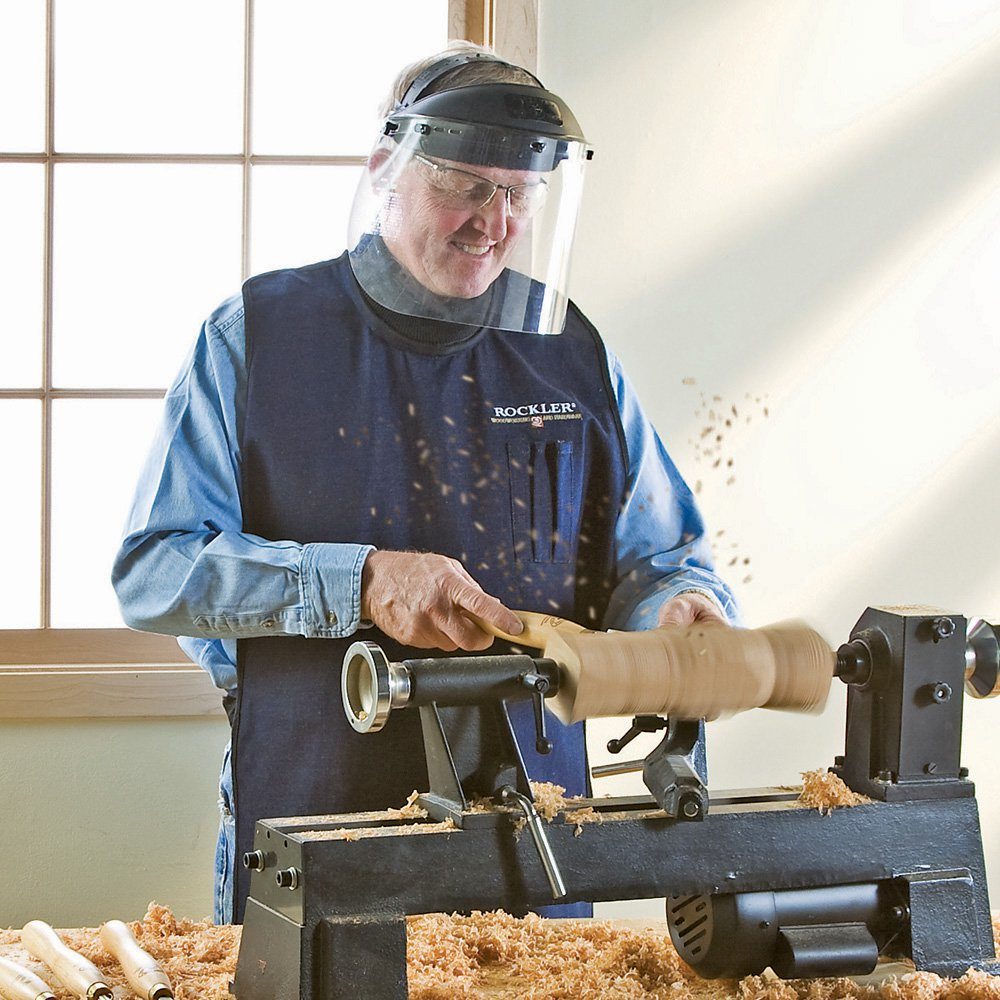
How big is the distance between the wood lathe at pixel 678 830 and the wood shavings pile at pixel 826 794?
0.05ft

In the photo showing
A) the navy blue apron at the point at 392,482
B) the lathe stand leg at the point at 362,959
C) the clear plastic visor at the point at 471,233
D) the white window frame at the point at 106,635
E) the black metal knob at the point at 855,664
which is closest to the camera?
the lathe stand leg at the point at 362,959

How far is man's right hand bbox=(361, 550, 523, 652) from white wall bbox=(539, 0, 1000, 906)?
3.53ft

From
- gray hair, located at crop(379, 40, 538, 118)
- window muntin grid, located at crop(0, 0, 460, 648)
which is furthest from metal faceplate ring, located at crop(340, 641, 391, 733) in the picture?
window muntin grid, located at crop(0, 0, 460, 648)

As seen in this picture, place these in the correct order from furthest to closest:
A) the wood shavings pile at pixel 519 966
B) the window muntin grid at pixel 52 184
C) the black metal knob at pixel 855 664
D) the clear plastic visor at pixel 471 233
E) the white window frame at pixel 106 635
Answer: the window muntin grid at pixel 52 184 < the white window frame at pixel 106 635 < the clear plastic visor at pixel 471 233 < the black metal knob at pixel 855 664 < the wood shavings pile at pixel 519 966

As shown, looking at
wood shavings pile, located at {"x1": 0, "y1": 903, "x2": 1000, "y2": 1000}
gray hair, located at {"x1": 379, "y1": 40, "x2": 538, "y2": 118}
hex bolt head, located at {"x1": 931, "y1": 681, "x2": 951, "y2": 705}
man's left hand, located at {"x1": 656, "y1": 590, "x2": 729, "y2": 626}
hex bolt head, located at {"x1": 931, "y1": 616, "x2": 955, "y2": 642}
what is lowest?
wood shavings pile, located at {"x1": 0, "y1": 903, "x2": 1000, "y2": 1000}

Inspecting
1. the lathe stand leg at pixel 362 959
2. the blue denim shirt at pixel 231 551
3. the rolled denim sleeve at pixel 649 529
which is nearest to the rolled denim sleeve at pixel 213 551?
the blue denim shirt at pixel 231 551

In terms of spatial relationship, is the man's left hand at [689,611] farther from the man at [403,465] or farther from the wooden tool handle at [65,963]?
the wooden tool handle at [65,963]

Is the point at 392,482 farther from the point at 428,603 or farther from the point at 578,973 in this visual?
the point at 578,973

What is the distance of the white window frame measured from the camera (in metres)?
2.60

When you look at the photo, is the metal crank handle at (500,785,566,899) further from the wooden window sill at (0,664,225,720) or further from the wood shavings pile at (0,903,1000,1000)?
the wooden window sill at (0,664,225,720)

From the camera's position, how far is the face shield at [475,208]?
1.62 m

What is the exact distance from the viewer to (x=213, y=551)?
5.82ft

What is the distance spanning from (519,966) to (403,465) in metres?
0.82

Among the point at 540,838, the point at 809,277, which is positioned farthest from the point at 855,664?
the point at 809,277
